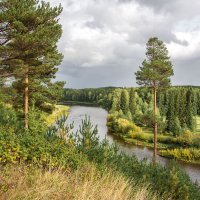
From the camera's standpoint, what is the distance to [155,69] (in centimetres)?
3419

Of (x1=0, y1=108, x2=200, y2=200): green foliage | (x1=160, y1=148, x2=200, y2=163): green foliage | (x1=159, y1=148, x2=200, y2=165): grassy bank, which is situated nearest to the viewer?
(x1=0, y1=108, x2=200, y2=200): green foliage

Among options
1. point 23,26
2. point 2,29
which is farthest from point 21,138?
point 2,29

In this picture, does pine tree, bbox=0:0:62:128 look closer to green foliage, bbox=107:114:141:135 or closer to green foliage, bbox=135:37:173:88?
green foliage, bbox=135:37:173:88

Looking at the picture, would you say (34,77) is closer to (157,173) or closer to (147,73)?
(147,73)

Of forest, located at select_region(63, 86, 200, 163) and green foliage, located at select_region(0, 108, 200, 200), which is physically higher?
green foliage, located at select_region(0, 108, 200, 200)

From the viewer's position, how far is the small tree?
33.8m

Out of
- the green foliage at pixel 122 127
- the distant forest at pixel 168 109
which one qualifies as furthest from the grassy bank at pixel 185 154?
the green foliage at pixel 122 127

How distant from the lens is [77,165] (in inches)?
338

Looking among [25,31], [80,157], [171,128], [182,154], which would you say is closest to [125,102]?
[171,128]

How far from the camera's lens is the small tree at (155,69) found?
33.8 metres

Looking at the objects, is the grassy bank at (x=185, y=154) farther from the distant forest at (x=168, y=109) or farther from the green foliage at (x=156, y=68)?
the green foliage at (x=156, y=68)

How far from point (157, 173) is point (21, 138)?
5.09m

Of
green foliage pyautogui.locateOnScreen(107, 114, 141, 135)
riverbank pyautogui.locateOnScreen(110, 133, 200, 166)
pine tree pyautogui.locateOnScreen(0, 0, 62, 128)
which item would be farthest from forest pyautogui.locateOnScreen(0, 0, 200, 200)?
green foliage pyautogui.locateOnScreen(107, 114, 141, 135)

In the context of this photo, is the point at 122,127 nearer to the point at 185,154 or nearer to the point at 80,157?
the point at 185,154
